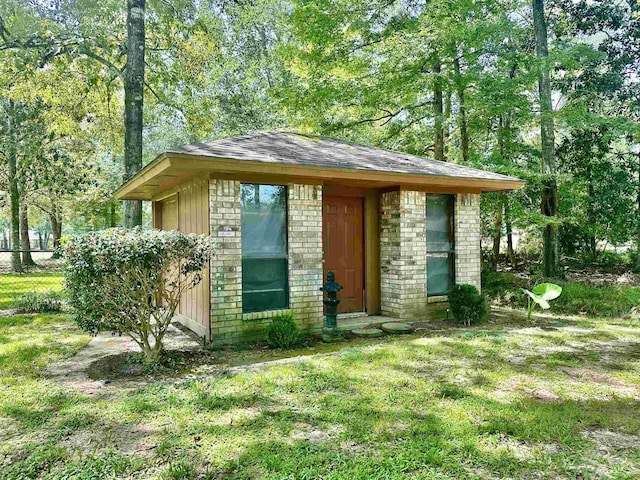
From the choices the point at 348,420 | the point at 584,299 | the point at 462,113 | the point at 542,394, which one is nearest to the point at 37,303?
the point at 348,420

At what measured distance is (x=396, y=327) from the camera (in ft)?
21.6

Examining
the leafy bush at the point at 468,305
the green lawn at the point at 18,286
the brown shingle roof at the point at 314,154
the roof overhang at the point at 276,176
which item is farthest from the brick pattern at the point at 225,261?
the green lawn at the point at 18,286

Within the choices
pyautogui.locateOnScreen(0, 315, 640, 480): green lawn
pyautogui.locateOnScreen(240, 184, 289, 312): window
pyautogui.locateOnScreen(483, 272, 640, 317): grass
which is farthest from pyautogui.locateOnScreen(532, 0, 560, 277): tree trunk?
pyautogui.locateOnScreen(240, 184, 289, 312): window

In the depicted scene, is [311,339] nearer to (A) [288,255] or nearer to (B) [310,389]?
(A) [288,255]

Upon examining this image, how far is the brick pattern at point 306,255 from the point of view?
249 inches

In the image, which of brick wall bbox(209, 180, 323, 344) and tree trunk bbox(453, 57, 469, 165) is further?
tree trunk bbox(453, 57, 469, 165)

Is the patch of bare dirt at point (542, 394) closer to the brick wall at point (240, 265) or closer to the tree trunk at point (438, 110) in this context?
the brick wall at point (240, 265)

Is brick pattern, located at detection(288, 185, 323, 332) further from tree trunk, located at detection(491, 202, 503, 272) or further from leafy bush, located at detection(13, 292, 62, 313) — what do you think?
tree trunk, located at detection(491, 202, 503, 272)

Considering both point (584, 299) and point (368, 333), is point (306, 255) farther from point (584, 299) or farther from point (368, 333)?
point (584, 299)

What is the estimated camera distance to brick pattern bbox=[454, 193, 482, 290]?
7.89 m

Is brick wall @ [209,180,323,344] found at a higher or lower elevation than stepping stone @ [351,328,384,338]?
higher

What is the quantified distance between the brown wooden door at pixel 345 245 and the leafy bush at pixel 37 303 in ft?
20.7

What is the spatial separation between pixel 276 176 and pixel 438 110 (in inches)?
288

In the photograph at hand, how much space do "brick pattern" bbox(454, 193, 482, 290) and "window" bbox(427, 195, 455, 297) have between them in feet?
0.36
